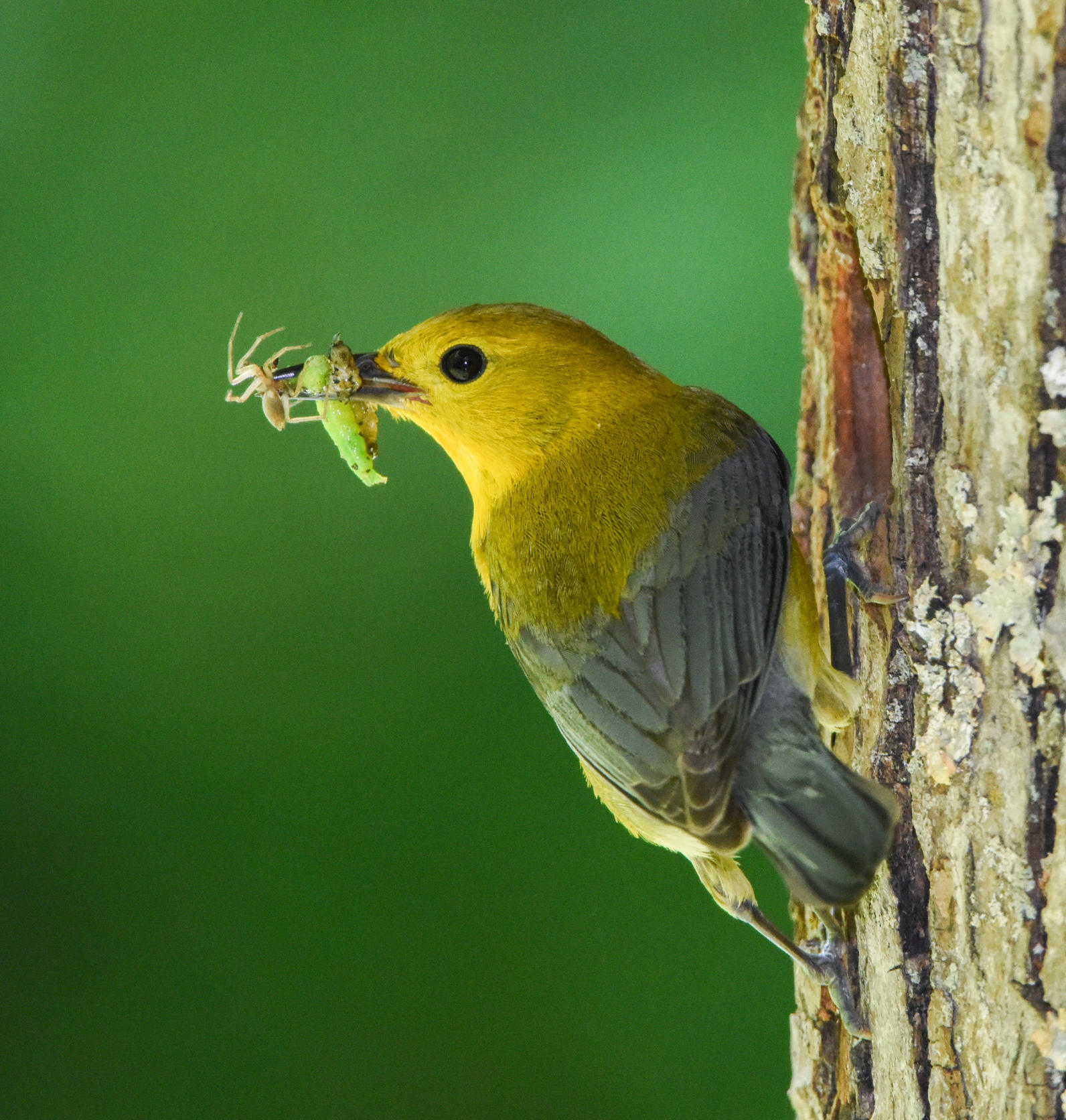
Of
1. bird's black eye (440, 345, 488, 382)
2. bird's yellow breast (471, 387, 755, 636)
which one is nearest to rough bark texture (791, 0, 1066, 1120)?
bird's yellow breast (471, 387, 755, 636)

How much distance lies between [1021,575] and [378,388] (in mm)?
1477

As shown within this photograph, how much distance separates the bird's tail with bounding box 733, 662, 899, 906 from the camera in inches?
77.9

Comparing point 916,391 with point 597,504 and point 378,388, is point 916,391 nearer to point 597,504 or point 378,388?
point 597,504

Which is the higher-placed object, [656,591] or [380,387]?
[380,387]

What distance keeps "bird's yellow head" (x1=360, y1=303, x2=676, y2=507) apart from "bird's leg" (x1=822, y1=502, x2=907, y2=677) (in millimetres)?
615

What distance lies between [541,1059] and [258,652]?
1590 millimetres

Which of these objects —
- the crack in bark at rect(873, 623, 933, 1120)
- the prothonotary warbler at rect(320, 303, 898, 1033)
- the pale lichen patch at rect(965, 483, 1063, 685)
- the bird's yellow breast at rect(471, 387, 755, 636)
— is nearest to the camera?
the pale lichen patch at rect(965, 483, 1063, 685)

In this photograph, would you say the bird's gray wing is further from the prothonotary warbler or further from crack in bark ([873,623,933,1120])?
crack in bark ([873,623,933,1120])

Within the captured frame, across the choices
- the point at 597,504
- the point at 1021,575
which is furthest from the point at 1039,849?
the point at 597,504

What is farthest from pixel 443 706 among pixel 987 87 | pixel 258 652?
pixel 987 87

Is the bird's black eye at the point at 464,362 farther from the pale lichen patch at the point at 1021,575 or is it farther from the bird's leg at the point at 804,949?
the pale lichen patch at the point at 1021,575

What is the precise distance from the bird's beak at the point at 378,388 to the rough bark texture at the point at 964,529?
101 centimetres

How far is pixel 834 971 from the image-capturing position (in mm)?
2260

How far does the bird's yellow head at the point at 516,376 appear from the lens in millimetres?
2602
